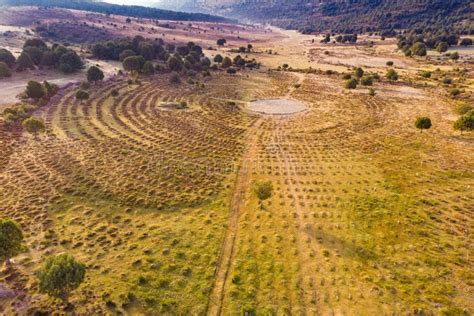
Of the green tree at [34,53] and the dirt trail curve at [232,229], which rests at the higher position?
the green tree at [34,53]

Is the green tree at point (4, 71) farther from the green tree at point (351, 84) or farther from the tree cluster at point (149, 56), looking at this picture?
the green tree at point (351, 84)

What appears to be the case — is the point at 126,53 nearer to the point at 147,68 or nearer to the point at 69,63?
the point at 147,68

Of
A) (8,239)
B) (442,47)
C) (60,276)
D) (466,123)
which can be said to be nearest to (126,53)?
(8,239)

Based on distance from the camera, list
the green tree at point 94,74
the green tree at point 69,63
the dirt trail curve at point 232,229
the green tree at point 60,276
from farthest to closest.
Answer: the green tree at point 69,63
the green tree at point 94,74
the dirt trail curve at point 232,229
the green tree at point 60,276

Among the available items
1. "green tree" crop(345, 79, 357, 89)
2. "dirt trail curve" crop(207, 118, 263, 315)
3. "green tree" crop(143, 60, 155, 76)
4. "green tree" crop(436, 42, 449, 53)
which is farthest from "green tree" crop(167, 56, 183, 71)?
"green tree" crop(436, 42, 449, 53)

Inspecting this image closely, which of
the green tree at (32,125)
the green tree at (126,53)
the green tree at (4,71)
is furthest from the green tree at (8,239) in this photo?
the green tree at (126,53)

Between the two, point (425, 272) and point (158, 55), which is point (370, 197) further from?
point (158, 55)

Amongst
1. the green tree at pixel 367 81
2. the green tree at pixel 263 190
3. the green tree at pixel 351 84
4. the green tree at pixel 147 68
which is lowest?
the green tree at pixel 263 190
